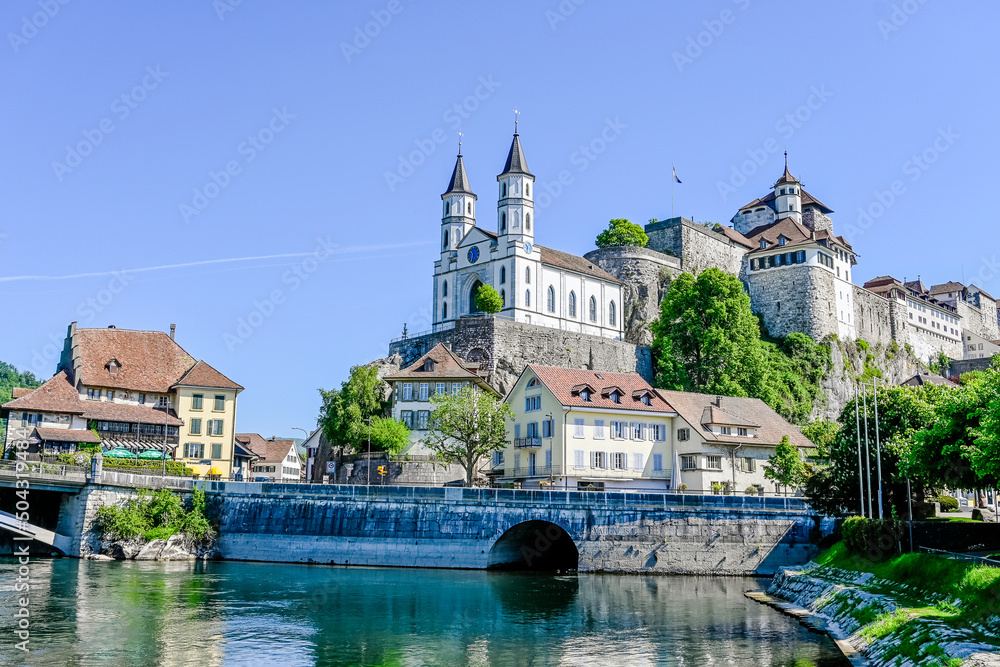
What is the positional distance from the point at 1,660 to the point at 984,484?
32625 millimetres

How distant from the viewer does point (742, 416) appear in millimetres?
63875

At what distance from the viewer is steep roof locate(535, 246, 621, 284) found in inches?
3588

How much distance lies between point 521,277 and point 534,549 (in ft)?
128

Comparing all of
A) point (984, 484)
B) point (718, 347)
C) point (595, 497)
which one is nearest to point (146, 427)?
point (595, 497)

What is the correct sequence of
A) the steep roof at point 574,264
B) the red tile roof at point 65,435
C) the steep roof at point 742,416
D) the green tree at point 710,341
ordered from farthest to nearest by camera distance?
1. the steep roof at point 574,264
2. the green tree at point 710,341
3. the steep roof at point 742,416
4. the red tile roof at point 65,435

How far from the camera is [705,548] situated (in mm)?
48750

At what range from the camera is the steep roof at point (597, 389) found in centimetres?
5888

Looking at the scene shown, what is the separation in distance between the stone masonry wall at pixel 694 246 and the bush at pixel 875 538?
216 ft

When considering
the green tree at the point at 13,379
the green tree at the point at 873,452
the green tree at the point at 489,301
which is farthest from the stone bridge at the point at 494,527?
the green tree at the point at 13,379

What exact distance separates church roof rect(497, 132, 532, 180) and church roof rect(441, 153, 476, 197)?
30.9ft

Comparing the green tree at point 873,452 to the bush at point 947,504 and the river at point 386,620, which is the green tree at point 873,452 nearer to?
the river at point 386,620

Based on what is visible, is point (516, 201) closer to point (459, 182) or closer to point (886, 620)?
point (459, 182)

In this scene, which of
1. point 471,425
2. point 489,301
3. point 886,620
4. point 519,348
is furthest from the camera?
point 489,301

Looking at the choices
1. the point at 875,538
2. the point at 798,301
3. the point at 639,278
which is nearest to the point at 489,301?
the point at 639,278
